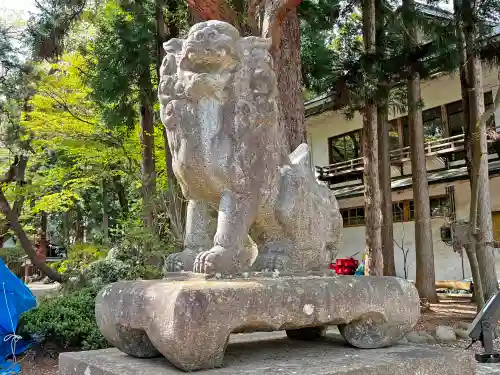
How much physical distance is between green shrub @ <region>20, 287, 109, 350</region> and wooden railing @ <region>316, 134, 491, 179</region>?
33.6 ft

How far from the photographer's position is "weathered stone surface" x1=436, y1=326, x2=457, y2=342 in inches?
285

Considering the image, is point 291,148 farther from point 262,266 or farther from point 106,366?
point 106,366

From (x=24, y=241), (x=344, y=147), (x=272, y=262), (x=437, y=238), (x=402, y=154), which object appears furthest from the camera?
(x=344, y=147)

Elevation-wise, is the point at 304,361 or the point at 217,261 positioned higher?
the point at 217,261

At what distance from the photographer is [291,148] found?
20.0 feet

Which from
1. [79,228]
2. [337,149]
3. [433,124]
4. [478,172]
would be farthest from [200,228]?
[79,228]

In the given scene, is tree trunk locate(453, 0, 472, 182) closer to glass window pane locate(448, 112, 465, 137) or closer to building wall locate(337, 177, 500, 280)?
building wall locate(337, 177, 500, 280)

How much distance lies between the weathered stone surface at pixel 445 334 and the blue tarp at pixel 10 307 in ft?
18.8

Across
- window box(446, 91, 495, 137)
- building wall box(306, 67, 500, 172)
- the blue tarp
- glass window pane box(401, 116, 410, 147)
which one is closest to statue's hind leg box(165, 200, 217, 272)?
the blue tarp

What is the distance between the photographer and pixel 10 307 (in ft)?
23.0

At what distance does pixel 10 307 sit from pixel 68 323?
3.18ft

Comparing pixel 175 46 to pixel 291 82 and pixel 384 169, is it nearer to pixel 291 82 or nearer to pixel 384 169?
pixel 291 82

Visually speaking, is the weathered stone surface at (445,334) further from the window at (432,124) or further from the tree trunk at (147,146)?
the window at (432,124)

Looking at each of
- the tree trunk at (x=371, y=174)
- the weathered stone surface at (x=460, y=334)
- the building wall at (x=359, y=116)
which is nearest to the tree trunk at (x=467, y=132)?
the weathered stone surface at (x=460, y=334)
